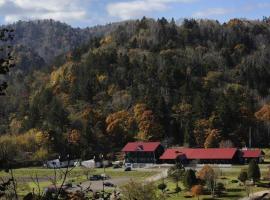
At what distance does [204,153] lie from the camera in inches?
2259

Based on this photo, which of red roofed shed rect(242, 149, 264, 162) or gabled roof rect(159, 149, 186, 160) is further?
gabled roof rect(159, 149, 186, 160)

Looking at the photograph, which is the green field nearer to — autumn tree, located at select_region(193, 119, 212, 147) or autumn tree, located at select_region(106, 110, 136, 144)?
autumn tree, located at select_region(193, 119, 212, 147)

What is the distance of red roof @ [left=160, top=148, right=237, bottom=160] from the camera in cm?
5581

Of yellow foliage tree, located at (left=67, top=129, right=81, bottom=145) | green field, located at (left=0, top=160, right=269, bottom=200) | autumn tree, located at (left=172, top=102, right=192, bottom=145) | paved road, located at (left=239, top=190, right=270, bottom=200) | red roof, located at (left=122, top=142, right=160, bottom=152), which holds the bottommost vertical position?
green field, located at (left=0, top=160, right=269, bottom=200)

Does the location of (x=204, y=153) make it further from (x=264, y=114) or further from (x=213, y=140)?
(x=264, y=114)

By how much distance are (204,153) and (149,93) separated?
2396 cm

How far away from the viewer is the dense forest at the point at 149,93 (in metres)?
69.5

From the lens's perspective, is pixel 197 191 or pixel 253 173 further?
pixel 253 173

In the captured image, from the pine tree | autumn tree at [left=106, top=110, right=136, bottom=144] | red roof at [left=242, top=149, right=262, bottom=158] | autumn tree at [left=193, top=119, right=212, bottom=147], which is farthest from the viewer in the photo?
autumn tree at [left=106, top=110, right=136, bottom=144]

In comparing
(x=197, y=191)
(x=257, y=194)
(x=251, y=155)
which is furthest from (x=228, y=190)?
(x=251, y=155)

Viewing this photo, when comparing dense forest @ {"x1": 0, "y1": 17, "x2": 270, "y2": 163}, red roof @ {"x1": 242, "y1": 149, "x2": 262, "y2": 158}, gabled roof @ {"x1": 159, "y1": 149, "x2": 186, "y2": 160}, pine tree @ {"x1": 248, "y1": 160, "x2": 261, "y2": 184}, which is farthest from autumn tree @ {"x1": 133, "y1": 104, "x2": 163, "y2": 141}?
pine tree @ {"x1": 248, "y1": 160, "x2": 261, "y2": 184}

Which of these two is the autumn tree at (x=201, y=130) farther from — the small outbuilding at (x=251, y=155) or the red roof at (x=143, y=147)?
the small outbuilding at (x=251, y=155)

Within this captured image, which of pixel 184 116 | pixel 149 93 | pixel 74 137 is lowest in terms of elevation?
pixel 74 137

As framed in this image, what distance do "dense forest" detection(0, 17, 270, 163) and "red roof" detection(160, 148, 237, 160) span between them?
7533 mm
